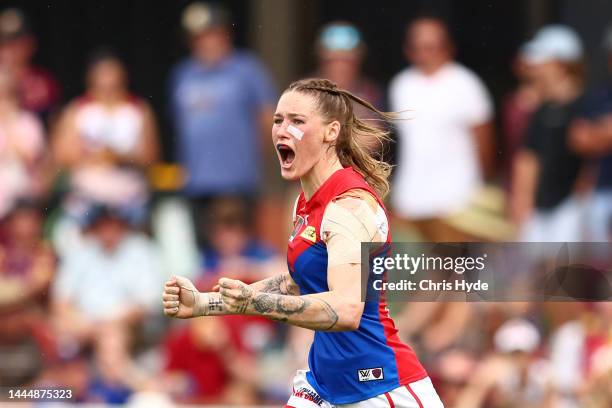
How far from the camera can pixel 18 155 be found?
33.3 ft

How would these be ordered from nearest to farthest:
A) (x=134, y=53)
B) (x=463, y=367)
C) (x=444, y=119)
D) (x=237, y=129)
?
(x=463, y=367) < (x=444, y=119) < (x=237, y=129) < (x=134, y=53)

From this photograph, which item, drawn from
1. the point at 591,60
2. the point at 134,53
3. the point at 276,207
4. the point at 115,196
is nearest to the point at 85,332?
the point at 115,196

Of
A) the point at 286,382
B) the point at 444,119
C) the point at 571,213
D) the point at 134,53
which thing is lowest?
the point at 286,382

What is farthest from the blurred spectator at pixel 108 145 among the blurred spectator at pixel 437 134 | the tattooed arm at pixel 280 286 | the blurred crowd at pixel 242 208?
the tattooed arm at pixel 280 286

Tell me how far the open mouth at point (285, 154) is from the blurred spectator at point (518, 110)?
4.36 metres

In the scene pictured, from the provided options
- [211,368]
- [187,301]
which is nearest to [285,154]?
[187,301]

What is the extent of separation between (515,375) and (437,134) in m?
1.90

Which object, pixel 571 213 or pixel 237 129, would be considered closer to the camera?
pixel 571 213

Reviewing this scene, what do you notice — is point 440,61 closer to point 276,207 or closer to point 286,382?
point 276,207

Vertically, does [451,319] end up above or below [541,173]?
below

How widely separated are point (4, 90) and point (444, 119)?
362 centimetres

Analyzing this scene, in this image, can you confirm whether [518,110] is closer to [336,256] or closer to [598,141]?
[598,141]

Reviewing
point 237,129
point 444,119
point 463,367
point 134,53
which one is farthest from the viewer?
point 134,53

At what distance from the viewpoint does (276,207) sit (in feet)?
32.7
